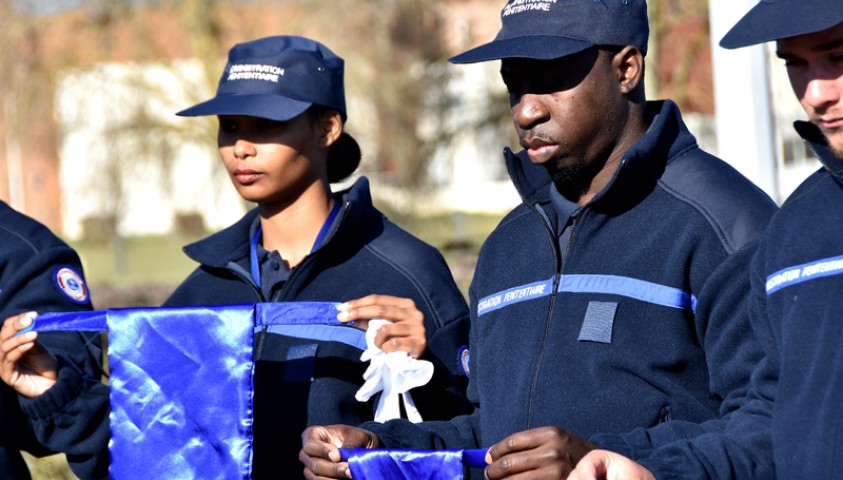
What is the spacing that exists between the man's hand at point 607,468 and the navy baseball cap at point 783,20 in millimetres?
865

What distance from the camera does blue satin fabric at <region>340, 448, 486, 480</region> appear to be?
309cm

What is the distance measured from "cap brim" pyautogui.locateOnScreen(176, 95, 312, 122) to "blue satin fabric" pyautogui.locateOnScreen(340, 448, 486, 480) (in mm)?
1257

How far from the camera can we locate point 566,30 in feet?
10.1

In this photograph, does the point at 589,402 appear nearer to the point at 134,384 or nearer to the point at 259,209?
the point at 134,384

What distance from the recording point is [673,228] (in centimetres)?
296

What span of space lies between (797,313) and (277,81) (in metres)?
2.08

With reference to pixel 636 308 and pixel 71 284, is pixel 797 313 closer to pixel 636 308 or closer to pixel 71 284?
pixel 636 308

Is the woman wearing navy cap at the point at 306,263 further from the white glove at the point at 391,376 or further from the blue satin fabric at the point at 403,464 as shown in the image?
the blue satin fabric at the point at 403,464

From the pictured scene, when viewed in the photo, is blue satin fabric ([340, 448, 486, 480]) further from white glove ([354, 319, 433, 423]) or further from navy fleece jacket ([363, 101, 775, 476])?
white glove ([354, 319, 433, 423])

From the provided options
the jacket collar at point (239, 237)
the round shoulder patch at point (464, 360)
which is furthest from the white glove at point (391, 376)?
the jacket collar at point (239, 237)

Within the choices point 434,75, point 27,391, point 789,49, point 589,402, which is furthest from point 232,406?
point 434,75

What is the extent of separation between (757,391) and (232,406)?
1.56 m

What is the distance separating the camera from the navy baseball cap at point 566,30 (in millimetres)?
3047

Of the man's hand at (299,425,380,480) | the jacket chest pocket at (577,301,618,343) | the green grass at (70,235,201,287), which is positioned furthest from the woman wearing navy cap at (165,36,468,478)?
the green grass at (70,235,201,287)
